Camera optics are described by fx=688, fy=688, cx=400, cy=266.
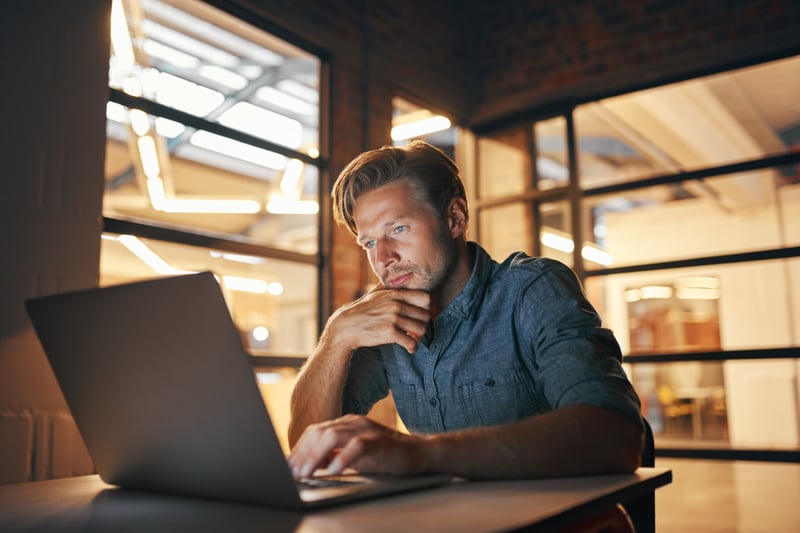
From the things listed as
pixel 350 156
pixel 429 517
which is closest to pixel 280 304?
pixel 350 156

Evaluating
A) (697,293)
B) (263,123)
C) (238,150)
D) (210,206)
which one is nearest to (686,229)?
(697,293)

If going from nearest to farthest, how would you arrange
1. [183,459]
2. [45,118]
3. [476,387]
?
[183,459] → [476,387] → [45,118]

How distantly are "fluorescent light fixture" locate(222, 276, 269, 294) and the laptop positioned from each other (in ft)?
8.40

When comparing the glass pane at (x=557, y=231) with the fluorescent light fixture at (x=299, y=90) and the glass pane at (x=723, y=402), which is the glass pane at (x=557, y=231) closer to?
the glass pane at (x=723, y=402)

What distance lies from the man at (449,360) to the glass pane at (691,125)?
3.06 metres

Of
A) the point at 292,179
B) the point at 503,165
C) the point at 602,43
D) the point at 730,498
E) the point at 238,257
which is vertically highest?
the point at 602,43

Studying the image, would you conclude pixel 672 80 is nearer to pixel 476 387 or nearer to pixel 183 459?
pixel 476 387

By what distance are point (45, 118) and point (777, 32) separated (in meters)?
3.87

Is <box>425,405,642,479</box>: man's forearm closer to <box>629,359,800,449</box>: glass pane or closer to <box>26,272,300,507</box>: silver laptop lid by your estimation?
<box>26,272,300,507</box>: silver laptop lid

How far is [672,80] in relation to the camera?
4.37 metres

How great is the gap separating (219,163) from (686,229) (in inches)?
115

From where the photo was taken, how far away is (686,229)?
440 centimetres

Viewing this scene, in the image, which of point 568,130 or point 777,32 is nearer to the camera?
point 777,32

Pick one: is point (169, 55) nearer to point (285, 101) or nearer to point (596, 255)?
point (285, 101)
